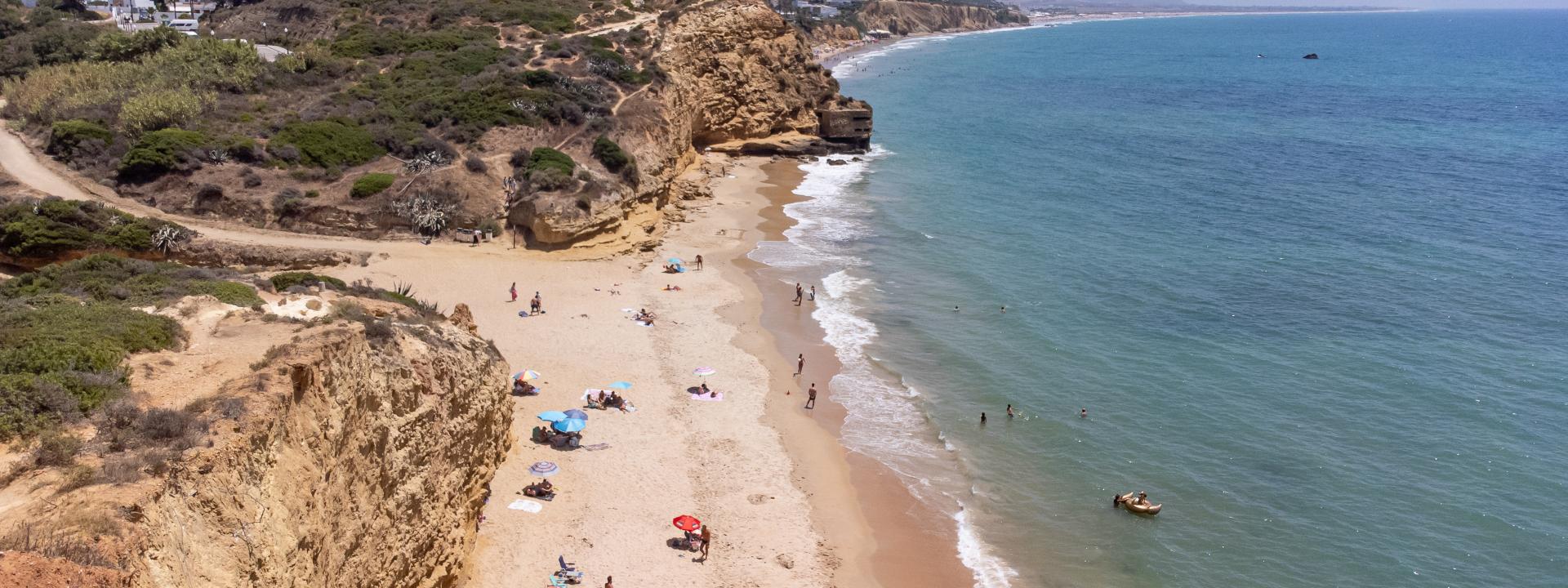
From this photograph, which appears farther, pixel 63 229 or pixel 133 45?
pixel 133 45

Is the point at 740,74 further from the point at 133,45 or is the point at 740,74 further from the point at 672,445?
the point at 672,445

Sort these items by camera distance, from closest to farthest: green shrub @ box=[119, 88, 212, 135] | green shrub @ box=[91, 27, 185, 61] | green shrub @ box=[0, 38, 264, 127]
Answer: green shrub @ box=[119, 88, 212, 135] < green shrub @ box=[0, 38, 264, 127] < green shrub @ box=[91, 27, 185, 61]

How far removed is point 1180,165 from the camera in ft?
197

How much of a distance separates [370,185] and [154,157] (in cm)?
697

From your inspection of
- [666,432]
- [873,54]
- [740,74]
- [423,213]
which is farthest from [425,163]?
[873,54]

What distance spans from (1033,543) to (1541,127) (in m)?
76.1

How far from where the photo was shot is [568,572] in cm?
1848

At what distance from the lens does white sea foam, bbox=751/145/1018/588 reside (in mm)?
23203

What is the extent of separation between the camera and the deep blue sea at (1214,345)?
21656mm

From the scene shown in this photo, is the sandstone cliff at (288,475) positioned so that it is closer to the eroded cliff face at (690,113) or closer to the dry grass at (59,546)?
the dry grass at (59,546)

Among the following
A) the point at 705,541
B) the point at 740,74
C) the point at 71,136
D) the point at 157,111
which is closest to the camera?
the point at 705,541

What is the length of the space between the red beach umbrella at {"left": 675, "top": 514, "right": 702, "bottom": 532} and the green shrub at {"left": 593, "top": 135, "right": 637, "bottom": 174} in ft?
73.8

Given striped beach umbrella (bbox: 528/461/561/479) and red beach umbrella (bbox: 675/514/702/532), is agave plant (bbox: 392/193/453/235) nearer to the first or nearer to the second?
striped beach umbrella (bbox: 528/461/561/479)

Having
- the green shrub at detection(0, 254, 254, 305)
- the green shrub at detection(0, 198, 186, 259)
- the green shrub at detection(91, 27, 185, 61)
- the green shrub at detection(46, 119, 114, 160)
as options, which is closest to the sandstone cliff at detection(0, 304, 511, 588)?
the green shrub at detection(0, 254, 254, 305)
